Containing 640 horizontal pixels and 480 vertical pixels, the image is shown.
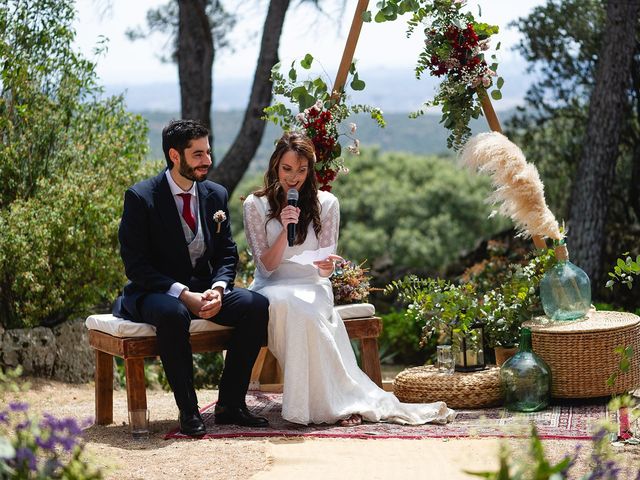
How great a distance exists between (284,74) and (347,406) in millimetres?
2376

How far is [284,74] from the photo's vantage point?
668cm

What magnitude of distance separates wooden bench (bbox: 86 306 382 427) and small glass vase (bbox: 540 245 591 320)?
99 centimetres

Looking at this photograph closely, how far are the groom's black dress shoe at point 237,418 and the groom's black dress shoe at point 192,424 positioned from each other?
0.25 m

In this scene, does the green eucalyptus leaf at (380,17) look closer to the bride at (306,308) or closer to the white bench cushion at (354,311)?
the bride at (306,308)

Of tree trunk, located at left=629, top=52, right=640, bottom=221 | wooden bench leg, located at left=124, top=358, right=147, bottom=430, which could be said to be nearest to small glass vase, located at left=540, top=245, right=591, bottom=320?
wooden bench leg, located at left=124, top=358, right=147, bottom=430

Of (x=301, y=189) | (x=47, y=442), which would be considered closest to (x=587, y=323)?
(x=301, y=189)

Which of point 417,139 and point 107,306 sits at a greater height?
point 417,139

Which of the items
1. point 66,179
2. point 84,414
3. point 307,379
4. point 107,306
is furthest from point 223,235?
point 107,306

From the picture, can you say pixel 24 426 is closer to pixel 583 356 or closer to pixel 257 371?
pixel 583 356

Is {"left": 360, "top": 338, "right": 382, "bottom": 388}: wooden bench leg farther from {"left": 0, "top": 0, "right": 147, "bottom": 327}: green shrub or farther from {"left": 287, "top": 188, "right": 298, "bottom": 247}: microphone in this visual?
{"left": 0, "top": 0, "right": 147, "bottom": 327}: green shrub

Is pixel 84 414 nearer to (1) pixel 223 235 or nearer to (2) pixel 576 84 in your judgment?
(1) pixel 223 235

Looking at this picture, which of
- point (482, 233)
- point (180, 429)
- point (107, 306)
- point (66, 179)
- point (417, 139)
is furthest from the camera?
point (417, 139)

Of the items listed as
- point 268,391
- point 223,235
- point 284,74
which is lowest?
point 268,391

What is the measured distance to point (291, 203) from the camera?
5461 millimetres
